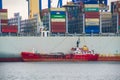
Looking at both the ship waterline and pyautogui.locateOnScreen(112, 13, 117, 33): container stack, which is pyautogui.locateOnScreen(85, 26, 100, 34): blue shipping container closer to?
the ship waterline

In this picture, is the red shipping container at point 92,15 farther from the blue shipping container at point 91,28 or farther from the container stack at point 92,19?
the blue shipping container at point 91,28

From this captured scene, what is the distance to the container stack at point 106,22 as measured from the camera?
11756 cm

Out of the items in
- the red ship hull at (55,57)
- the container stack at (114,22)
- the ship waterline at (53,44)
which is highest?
the container stack at (114,22)

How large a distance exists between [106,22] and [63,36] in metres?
9.89

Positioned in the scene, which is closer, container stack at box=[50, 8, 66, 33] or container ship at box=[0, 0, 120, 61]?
container ship at box=[0, 0, 120, 61]

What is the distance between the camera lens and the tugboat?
106 m

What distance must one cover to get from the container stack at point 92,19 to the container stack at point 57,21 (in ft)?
11.6

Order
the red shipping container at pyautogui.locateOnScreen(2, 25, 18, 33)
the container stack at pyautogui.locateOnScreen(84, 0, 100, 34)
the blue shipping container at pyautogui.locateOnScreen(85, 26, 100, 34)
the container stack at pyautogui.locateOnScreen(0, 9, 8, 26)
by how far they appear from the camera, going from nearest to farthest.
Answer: the red shipping container at pyautogui.locateOnScreen(2, 25, 18, 33)
the container stack at pyautogui.locateOnScreen(0, 9, 8, 26)
the container stack at pyautogui.locateOnScreen(84, 0, 100, 34)
the blue shipping container at pyautogui.locateOnScreen(85, 26, 100, 34)

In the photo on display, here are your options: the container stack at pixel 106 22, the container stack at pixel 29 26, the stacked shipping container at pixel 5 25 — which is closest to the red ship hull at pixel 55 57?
the stacked shipping container at pixel 5 25

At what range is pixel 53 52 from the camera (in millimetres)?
109938

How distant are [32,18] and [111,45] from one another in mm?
17919

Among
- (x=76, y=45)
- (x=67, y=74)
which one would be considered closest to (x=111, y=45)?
(x=76, y=45)

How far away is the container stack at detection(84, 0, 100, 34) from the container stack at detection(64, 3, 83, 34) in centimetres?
349

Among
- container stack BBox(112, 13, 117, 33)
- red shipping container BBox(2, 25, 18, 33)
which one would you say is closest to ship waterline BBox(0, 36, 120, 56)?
red shipping container BBox(2, 25, 18, 33)
